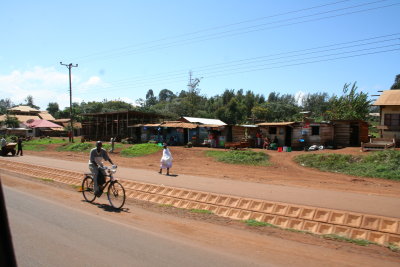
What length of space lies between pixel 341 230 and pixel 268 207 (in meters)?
2.37

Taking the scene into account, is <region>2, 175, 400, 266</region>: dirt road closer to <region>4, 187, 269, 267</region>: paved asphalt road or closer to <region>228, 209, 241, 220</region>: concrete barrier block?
<region>4, 187, 269, 267</region>: paved asphalt road

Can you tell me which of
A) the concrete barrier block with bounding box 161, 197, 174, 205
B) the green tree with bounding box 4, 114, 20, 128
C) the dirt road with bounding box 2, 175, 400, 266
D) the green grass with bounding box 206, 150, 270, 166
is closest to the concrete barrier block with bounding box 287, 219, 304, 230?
the dirt road with bounding box 2, 175, 400, 266

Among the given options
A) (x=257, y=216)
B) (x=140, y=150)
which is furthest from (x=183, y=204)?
(x=140, y=150)

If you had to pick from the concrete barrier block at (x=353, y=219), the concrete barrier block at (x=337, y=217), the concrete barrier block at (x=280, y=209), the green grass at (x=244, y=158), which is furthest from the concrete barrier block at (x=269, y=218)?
the green grass at (x=244, y=158)

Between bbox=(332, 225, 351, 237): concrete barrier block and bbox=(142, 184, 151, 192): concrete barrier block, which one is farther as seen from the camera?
bbox=(142, 184, 151, 192): concrete barrier block

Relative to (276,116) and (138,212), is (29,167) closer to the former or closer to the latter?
(138,212)

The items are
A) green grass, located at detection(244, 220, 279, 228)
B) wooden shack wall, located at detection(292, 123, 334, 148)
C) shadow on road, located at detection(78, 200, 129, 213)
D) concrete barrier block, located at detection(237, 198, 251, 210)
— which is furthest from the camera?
wooden shack wall, located at detection(292, 123, 334, 148)

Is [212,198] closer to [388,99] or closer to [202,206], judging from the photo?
[202,206]

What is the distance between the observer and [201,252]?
612 centimetres

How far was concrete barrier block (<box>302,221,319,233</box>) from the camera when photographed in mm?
8523

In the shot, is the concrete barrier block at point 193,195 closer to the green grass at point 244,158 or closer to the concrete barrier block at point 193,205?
the concrete barrier block at point 193,205

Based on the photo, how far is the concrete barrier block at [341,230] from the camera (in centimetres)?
806

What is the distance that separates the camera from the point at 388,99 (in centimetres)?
2511

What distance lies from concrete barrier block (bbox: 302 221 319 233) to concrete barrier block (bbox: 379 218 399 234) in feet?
5.24
